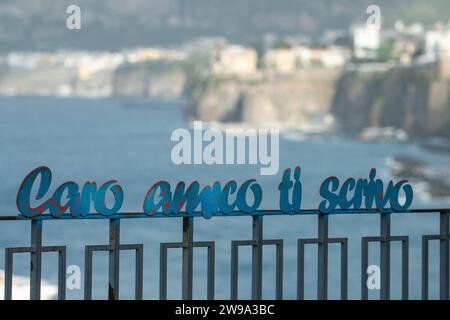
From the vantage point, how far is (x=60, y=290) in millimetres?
6148

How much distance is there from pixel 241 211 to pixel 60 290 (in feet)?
3.57

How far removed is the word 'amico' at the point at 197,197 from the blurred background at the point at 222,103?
121 ft

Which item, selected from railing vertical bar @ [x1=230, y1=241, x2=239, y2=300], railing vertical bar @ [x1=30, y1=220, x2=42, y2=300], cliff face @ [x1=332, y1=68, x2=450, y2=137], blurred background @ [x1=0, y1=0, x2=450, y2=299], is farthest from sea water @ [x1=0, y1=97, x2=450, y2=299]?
railing vertical bar @ [x1=30, y1=220, x2=42, y2=300]

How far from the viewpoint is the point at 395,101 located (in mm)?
119500

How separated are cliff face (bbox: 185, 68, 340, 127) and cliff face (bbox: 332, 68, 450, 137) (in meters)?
2.03

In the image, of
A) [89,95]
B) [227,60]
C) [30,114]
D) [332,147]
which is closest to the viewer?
[332,147]

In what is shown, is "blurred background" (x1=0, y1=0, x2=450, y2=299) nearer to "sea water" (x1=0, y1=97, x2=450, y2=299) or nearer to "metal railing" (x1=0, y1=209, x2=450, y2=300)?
"sea water" (x1=0, y1=97, x2=450, y2=299)

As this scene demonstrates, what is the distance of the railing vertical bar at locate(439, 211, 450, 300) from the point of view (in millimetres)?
6867

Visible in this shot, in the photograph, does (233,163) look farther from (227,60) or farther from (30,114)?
(30,114)

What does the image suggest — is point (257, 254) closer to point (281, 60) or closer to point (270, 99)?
point (270, 99)

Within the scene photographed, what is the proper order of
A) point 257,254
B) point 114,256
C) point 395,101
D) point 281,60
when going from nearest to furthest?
point 114,256
point 257,254
point 395,101
point 281,60

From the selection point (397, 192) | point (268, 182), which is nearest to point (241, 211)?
point (397, 192)

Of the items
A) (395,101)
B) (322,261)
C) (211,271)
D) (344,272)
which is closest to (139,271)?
(211,271)

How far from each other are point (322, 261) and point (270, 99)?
115 meters
